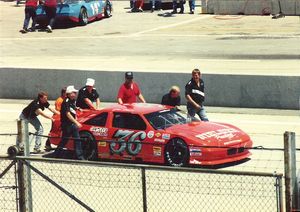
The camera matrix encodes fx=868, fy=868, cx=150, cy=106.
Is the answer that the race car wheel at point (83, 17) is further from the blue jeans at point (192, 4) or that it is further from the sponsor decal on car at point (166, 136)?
the sponsor decal on car at point (166, 136)

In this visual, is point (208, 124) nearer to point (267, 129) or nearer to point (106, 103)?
point (267, 129)

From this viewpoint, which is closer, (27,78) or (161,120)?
(161,120)

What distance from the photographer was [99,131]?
680 inches

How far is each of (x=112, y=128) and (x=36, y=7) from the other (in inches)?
732

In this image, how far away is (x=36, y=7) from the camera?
34.8 m

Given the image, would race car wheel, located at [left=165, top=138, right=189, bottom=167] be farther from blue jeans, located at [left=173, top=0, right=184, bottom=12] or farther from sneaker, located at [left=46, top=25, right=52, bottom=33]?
blue jeans, located at [left=173, top=0, right=184, bottom=12]

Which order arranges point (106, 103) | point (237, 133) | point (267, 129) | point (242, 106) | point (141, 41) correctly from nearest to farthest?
point (237, 133) → point (267, 129) → point (242, 106) → point (106, 103) → point (141, 41)

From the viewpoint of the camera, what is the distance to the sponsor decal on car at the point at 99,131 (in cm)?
1719

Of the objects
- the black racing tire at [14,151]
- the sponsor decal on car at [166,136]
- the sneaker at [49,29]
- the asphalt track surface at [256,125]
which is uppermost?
the black racing tire at [14,151]

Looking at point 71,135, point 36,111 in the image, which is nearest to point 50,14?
point 36,111

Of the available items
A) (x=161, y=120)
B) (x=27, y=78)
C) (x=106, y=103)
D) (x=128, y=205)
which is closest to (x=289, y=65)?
(x=106, y=103)

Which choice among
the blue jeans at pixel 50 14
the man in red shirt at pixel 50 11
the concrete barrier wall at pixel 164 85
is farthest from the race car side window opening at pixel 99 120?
the blue jeans at pixel 50 14

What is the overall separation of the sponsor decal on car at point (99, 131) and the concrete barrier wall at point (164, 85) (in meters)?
5.72

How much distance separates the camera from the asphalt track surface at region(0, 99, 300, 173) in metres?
16.4
